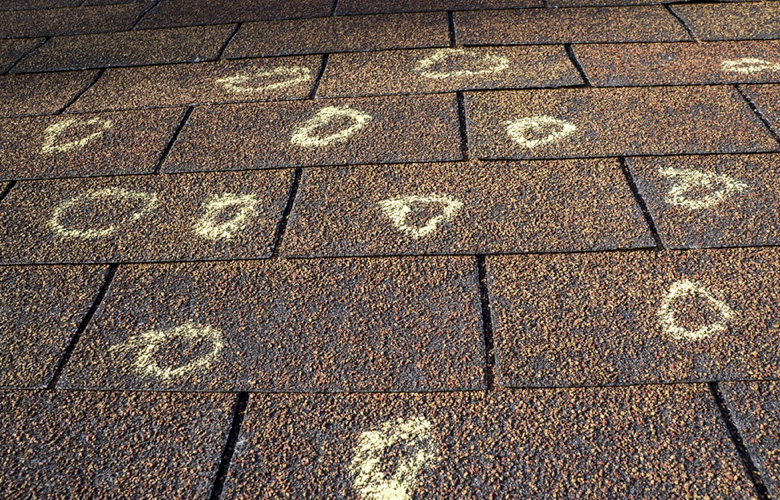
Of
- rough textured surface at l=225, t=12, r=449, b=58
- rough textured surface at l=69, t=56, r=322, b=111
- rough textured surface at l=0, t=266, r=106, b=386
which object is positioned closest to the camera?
rough textured surface at l=0, t=266, r=106, b=386

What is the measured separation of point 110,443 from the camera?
6.38 ft

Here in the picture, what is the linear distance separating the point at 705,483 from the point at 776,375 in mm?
442

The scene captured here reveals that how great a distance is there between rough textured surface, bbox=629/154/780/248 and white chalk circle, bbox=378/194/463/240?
71 cm

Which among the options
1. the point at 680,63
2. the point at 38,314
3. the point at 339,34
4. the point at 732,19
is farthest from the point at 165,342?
the point at 732,19

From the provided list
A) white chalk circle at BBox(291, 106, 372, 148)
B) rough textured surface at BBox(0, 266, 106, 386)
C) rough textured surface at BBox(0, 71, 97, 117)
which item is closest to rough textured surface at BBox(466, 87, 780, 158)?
white chalk circle at BBox(291, 106, 372, 148)

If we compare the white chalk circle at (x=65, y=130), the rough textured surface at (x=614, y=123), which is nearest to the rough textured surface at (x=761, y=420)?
the rough textured surface at (x=614, y=123)

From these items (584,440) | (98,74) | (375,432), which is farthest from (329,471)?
(98,74)

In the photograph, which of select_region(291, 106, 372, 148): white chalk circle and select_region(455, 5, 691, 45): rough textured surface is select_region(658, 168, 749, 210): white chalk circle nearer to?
select_region(291, 106, 372, 148): white chalk circle

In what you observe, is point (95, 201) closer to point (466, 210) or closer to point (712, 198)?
point (466, 210)

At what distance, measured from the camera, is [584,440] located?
1.87 metres

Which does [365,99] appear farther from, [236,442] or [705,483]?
[705,483]

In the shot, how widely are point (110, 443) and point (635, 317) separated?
1.49 m

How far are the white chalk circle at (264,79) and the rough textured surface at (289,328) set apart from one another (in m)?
1.45

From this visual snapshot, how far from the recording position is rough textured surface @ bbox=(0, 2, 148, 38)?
4.67 meters
